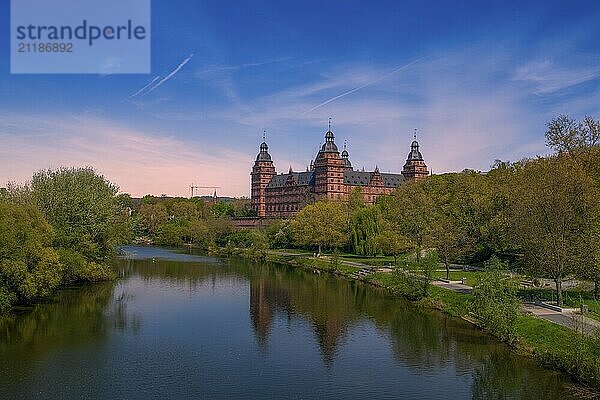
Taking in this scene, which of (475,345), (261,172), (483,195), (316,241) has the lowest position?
(475,345)

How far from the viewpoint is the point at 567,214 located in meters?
29.5

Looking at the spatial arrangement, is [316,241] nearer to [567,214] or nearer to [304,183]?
[567,214]

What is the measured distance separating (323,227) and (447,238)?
22146 millimetres

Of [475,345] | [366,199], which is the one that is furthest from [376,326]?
[366,199]

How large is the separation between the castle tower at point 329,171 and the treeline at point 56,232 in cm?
5171

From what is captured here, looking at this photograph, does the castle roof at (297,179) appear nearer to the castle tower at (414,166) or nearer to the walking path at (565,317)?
the castle tower at (414,166)

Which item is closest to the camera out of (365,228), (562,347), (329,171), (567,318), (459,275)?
(562,347)

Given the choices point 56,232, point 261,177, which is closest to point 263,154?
point 261,177

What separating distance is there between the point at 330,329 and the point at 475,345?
23.5ft

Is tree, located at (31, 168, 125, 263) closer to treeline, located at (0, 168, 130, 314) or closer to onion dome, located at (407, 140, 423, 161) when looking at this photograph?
treeline, located at (0, 168, 130, 314)

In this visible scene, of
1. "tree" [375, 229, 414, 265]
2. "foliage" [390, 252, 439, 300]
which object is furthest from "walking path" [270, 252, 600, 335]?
"tree" [375, 229, 414, 265]

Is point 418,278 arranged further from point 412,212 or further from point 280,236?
point 280,236

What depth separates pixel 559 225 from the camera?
96.8ft

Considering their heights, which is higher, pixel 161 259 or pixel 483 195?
pixel 483 195
